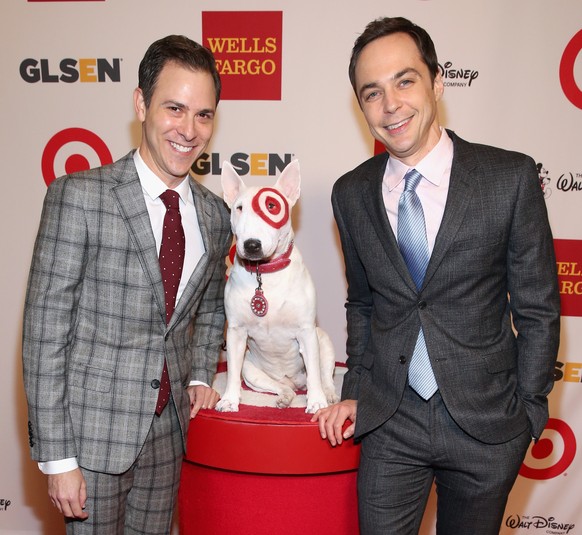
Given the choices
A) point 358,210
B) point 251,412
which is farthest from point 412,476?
point 358,210

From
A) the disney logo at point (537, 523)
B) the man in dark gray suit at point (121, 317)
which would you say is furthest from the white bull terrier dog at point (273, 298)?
the disney logo at point (537, 523)

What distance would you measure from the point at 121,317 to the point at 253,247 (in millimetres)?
388

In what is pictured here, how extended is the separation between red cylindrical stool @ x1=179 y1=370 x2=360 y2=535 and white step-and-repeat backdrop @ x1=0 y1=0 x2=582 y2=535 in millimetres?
964

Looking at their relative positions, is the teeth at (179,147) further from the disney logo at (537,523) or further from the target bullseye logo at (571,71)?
the disney logo at (537,523)

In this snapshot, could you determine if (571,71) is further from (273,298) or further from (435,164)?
(273,298)

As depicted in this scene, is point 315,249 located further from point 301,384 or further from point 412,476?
point 412,476

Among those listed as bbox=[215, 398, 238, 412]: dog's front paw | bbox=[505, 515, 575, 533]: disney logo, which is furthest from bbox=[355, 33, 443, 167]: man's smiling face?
bbox=[505, 515, 575, 533]: disney logo

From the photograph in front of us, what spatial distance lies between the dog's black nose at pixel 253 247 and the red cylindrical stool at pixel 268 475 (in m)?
0.50

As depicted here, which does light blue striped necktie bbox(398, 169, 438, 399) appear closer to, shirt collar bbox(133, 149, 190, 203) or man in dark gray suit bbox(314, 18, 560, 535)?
man in dark gray suit bbox(314, 18, 560, 535)

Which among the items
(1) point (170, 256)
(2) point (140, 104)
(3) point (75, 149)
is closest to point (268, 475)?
(1) point (170, 256)

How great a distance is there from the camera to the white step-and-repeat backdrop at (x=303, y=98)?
7.79 feet

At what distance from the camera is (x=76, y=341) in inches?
56.6

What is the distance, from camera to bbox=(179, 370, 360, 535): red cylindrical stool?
1.69 metres

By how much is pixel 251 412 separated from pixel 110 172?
31.9 inches
